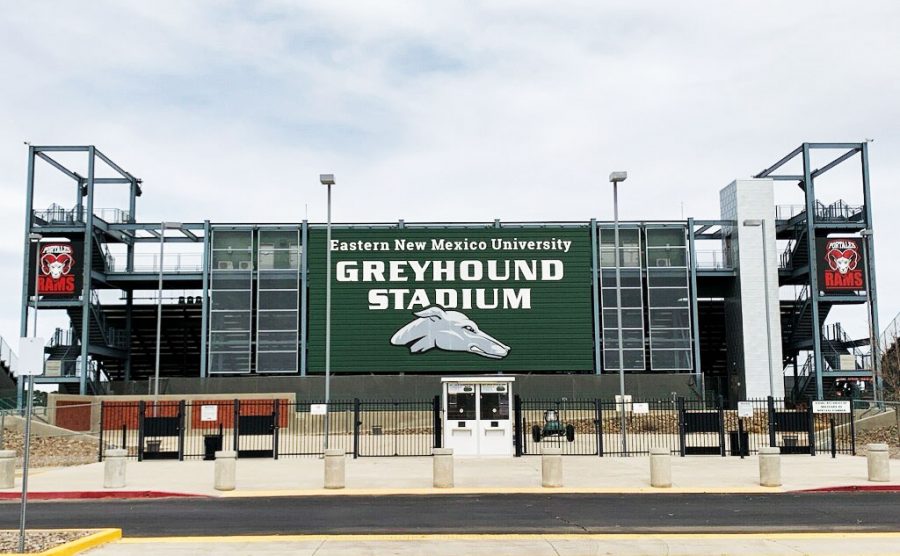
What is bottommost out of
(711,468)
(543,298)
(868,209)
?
(711,468)

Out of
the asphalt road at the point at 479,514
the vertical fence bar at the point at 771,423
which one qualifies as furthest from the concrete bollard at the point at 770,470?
the vertical fence bar at the point at 771,423

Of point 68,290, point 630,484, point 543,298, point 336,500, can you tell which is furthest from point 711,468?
point 68,290

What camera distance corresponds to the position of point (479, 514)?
17.3 metres

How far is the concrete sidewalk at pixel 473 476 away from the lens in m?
21.4

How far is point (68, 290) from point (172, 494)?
44.7 m

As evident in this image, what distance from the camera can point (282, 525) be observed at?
1606 centimetres

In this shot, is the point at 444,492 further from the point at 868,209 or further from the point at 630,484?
the point at 868,209

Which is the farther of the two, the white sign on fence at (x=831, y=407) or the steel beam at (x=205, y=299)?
the steel beam at (x=205, y=299)

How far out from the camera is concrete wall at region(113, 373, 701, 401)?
59.6 metres

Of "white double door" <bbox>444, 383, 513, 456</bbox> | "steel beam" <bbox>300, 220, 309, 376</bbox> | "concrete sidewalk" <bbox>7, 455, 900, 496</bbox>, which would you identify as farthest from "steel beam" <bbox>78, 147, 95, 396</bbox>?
"white double door" <bbox>444, 383, 513, 456</bbox>

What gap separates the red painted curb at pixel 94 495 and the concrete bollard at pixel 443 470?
5279 mm

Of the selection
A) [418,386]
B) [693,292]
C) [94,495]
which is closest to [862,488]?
[94,495]


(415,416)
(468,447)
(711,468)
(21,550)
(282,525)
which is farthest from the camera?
(415,416)

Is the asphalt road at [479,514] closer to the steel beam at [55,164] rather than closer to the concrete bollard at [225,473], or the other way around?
the concrete bollard at [225,473]
